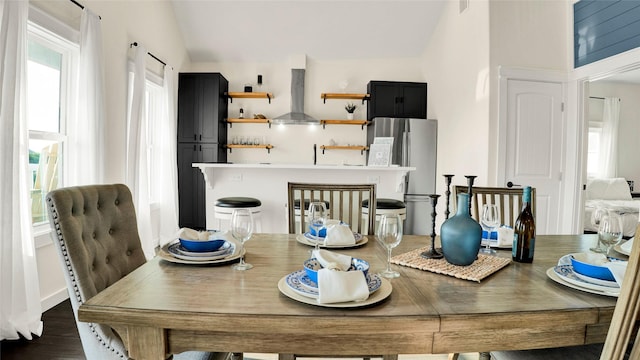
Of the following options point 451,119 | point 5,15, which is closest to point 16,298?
point 5,15

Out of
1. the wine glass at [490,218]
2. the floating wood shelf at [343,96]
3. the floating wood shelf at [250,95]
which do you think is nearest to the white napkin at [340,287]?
the wine glass at [490,218]

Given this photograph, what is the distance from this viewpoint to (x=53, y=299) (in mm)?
2666

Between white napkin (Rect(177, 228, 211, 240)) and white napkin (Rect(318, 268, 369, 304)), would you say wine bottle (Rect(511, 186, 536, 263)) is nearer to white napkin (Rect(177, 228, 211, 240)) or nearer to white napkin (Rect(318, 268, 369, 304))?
white napkin (Rect(318, 268, 369, 304))

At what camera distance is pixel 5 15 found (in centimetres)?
207

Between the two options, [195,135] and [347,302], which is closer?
[347,302]

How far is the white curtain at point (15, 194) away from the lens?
6.76ft

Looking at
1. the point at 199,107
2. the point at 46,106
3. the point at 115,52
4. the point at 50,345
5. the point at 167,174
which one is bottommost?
the point at 50,345

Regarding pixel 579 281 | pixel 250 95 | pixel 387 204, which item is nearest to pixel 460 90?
Answer: pixel 387 204

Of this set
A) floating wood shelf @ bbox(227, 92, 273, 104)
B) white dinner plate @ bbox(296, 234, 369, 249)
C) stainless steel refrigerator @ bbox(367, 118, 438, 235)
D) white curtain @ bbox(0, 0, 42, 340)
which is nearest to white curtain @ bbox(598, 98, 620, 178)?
stainless steel refrigerator @ bbox(367, 118, 438, 235)

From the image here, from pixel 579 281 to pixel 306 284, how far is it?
0.79m

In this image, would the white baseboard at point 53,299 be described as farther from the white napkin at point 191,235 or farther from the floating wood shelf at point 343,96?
the floating wood shelf at point 343,96

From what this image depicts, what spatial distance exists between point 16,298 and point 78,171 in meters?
1.10

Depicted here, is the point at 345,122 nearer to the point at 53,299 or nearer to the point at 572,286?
the point at 53,299

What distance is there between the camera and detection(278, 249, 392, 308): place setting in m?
0.83
